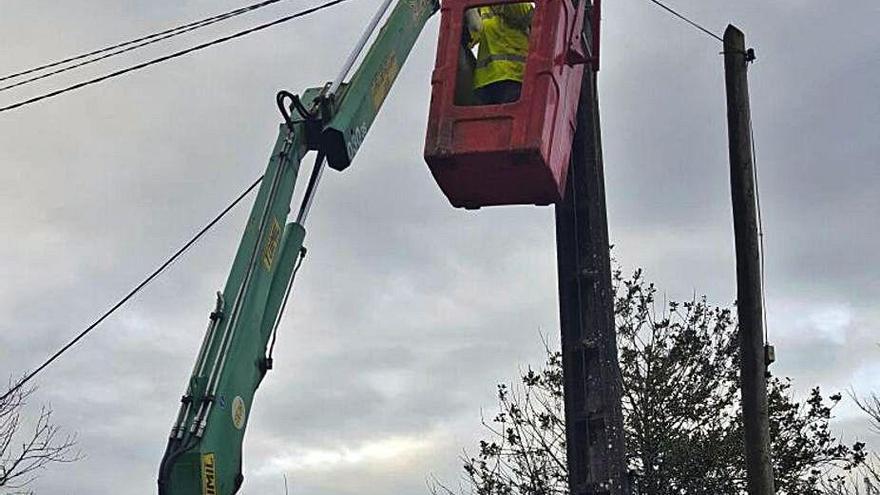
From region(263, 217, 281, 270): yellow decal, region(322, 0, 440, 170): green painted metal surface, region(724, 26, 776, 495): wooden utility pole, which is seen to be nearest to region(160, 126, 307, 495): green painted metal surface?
region(263, 217, 281, 270): yellow decal

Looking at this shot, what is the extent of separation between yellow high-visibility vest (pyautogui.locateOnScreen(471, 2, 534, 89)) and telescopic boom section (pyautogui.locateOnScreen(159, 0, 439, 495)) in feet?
2.48

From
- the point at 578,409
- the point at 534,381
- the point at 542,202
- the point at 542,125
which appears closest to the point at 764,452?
the point at 578,409

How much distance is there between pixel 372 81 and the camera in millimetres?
6918

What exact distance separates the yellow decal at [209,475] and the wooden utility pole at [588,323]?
8.96 ft

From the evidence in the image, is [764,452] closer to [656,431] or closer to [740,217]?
[740,217]

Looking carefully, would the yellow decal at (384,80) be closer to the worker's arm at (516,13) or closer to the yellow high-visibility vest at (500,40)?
the yellow high-visibility vest at (500,40)

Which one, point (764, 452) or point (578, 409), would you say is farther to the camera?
point (578, 409)

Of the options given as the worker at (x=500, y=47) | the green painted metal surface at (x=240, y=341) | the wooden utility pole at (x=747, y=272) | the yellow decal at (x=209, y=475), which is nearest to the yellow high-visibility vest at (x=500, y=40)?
the worker at (x=500, y=47)

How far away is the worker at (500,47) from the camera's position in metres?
6.29

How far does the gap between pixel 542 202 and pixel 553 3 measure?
1.09m

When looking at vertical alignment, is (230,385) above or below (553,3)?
below

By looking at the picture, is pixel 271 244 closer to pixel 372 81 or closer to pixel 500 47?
pixel 372 81

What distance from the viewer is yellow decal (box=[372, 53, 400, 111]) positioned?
696cm

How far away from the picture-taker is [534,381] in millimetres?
17562
